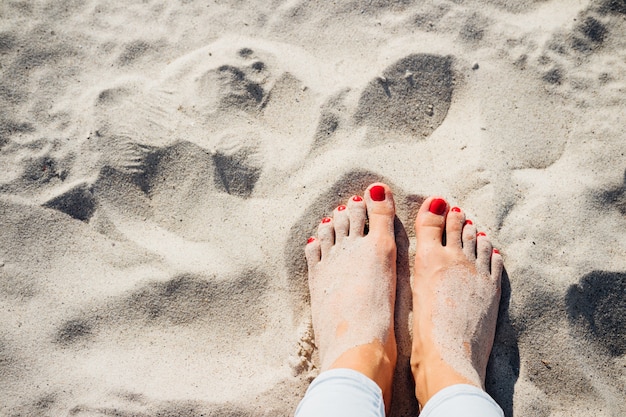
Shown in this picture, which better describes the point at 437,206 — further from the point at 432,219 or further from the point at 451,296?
the point at 451,296

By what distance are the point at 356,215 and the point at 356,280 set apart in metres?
0.29

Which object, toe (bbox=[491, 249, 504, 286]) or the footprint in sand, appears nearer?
toe (bbox=[491, 249, 504, 286])

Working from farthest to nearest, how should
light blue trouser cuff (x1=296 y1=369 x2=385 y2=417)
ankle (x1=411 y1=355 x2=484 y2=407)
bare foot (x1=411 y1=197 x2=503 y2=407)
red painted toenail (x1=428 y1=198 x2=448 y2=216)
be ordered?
red painted toenail (x1=428 y1=198 x2=448 y2=216) → bare foot (x1=411 y1=197 x2=503 y2=407) → ankle (x1=411 y1=355 x2=484 y2=407) → light blue trouser cuff (x1=296 y1=369 x2=385 y2=417)

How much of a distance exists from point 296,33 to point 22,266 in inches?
63.2

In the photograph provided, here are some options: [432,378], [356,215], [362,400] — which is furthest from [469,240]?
[362,400]

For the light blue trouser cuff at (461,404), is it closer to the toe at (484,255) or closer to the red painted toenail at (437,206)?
the toe at (484,255)

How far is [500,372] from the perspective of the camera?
5.98 ft

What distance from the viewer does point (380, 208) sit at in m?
1.97

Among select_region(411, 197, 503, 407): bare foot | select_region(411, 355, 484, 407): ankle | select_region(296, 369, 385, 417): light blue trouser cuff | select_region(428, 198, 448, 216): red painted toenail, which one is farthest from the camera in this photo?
select_region(428, 198, 448, 216): red painted toenail

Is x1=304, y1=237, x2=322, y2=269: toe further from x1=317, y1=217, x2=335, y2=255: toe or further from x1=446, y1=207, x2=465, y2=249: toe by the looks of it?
x1=446, y1=207, x2=465, y2=249: toe

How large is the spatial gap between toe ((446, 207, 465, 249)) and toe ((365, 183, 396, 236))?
0.24 meters

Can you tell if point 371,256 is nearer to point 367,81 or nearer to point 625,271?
point 367,81

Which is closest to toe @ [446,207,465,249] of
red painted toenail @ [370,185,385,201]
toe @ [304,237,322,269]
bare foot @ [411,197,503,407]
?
bare foot @ [411,197,503,407]

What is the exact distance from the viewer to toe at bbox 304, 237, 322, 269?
1987 mm
